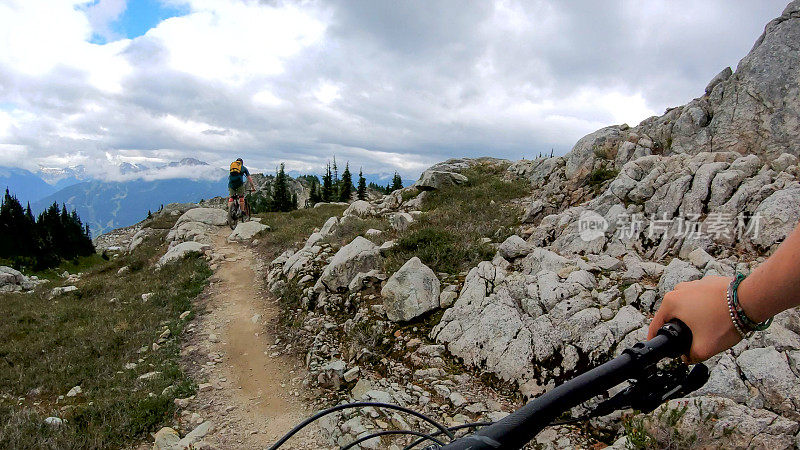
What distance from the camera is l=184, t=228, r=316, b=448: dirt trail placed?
22.5 feet

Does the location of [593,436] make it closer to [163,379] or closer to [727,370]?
[727,370]

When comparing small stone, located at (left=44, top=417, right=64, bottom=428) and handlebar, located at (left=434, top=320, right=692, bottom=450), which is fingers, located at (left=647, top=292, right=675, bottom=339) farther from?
small stone, located at (left=44, top=417, right=64, bottom=428)

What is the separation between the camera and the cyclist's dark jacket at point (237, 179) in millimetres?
21453

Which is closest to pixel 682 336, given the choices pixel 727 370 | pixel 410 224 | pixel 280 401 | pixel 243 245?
pixel 727 370

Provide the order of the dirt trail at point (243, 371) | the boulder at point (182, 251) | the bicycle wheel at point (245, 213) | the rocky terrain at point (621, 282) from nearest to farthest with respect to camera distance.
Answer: the rocky terrain at point (621, 282), the dirt trail at point (243, 371), the boulder at point (182, 251), the bicycle wheel at point (245, 213)

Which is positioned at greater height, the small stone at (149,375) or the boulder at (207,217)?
the boulder at (207,217)

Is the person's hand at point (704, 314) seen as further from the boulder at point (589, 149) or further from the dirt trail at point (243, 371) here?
the boulder at point (589, 149)

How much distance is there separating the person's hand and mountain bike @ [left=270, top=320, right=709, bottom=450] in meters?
0.05

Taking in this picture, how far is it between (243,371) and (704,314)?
30.9 ft

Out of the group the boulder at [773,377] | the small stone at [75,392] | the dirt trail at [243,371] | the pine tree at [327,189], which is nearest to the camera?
the boulder at [773,377]

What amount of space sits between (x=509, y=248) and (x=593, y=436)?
5.36 metres

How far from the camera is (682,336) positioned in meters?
1.69

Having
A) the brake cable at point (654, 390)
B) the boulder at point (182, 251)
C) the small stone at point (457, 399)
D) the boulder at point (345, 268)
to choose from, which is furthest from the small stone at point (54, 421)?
the boulder at point (182, 251)

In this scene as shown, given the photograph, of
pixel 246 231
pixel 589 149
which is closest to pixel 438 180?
pixel 589 149
